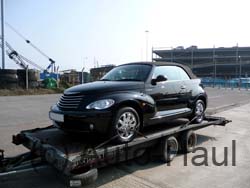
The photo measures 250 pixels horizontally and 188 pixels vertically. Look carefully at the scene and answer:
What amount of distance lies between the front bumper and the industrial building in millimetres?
89140

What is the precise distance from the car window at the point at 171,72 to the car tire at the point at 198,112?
0.75 m

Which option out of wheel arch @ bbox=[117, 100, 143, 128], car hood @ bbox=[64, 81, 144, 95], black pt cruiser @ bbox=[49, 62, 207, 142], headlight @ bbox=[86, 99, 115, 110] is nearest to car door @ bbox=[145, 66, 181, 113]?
black pt cruiser @ bbox=[49, 62, 207, 142]

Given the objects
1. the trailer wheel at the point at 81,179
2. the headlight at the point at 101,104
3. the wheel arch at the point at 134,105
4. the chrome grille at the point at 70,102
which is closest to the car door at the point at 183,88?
the wheel arch at the point at 134,105

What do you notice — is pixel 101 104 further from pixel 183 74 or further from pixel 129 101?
pixel 183 74

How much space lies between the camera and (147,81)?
6184 mm

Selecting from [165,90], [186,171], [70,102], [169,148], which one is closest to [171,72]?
[165,90]

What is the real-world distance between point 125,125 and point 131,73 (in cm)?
149

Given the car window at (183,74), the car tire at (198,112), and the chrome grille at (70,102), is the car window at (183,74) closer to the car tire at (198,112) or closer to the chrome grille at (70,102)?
the car tire at (198,112)

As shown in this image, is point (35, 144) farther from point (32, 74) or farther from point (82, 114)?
point (32, 74)

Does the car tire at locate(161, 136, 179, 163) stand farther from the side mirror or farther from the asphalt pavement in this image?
the side mirror

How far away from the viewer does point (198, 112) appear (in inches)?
305

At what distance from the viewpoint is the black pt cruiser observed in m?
5.14

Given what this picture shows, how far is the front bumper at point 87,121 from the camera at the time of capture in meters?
5.02

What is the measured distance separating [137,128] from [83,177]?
67.5 inches
